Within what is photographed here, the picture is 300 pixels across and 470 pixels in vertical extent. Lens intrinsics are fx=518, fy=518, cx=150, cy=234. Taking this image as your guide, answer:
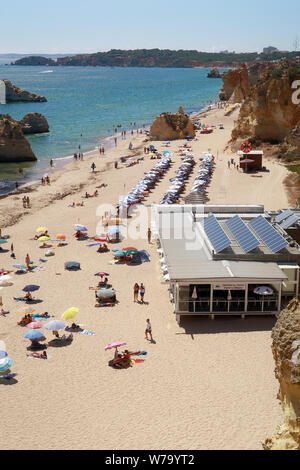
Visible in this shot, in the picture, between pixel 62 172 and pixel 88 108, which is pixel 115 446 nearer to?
pixel 62 172

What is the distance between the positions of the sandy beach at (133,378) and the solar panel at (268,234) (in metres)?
2.66

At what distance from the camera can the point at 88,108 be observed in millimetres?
91500

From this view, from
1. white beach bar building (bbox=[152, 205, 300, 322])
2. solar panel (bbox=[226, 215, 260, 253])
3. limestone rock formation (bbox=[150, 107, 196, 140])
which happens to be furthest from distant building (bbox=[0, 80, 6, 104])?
solar panel (bbox=[226, 215, 260, 253])

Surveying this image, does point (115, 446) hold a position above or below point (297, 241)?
below

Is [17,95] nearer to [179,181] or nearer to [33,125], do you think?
[33,125]

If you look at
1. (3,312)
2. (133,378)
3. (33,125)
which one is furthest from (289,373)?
(33,125)

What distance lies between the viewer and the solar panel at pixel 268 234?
17203 millimetres

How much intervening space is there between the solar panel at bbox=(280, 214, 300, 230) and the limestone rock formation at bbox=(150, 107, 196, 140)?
114 feet

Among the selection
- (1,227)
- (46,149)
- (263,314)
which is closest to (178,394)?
(263,314)

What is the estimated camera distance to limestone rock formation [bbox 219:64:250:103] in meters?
87.2

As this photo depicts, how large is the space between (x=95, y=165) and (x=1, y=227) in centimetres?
1747

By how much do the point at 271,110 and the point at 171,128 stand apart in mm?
13819

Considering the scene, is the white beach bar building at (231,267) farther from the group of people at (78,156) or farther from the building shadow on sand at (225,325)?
the group of people at (78,156)
